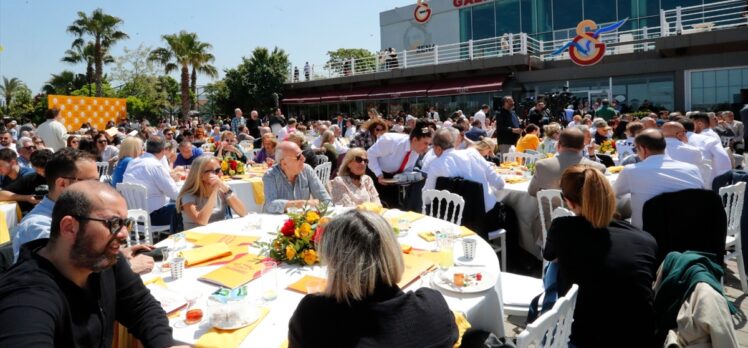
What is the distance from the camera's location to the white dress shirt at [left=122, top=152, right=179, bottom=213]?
209 inches

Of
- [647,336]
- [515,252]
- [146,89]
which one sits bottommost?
[515,252]

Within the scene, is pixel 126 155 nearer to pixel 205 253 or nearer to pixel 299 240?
pixel 205 253

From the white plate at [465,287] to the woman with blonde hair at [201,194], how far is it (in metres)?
2.25

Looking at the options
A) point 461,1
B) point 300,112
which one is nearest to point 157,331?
point 461,1

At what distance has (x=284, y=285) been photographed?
8.00 ft

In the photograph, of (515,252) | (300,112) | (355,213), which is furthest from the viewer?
(300,112)

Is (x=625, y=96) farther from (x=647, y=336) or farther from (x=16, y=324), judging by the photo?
(x=16, y=324)

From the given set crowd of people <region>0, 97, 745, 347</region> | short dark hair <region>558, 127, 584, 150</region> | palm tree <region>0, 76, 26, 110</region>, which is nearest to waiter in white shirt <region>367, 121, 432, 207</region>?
crowd of people <region>0, 97, 745, 347</region>

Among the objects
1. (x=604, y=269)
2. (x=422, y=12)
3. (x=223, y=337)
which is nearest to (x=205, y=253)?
(x=223, y=337)

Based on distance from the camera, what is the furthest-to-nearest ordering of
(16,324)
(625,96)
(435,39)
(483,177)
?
(435,39)
(625,96)
(483,177)
(16,324)

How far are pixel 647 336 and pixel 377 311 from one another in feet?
4.95

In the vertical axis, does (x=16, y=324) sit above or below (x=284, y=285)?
above

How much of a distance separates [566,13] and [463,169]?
22.4 metres

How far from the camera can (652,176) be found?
3.77 meters
